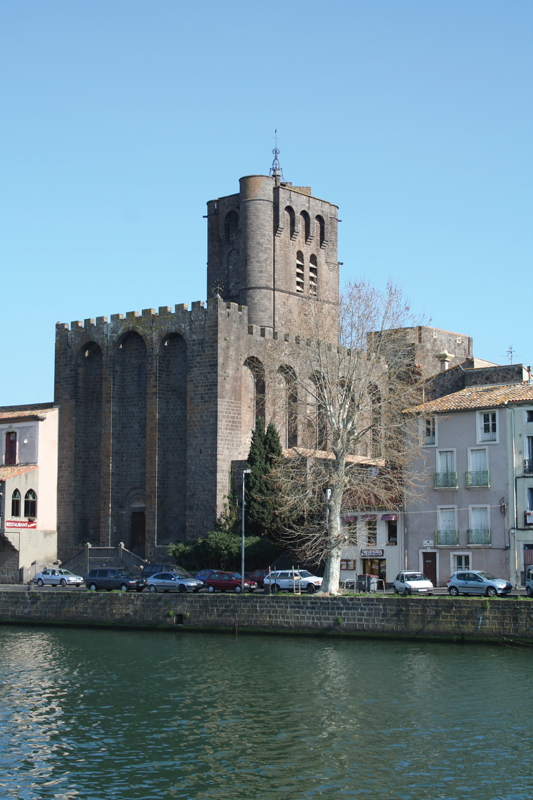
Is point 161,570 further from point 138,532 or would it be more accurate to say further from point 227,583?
point 138,532

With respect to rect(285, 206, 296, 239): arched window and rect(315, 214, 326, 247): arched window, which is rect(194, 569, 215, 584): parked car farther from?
rect(315, 214, 326, 247): arched window

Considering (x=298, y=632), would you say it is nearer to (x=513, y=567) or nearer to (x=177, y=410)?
(x=513, y=567)

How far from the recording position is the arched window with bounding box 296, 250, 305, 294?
67.6 meters

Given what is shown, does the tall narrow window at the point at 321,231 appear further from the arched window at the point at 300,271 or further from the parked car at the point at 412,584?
the parked car at the point at 412,584

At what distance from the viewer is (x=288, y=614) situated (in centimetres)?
3697

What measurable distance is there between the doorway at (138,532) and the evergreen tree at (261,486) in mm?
8526

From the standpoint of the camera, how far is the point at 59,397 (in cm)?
6184

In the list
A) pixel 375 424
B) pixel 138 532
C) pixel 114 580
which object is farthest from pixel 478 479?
pixel 138 532

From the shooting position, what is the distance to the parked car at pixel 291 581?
143 feet

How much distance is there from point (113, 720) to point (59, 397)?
1567 inches

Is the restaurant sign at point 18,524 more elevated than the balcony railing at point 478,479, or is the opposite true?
the balcony railing at point 478,479

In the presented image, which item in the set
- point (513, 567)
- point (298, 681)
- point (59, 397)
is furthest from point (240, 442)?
point (298, 681)

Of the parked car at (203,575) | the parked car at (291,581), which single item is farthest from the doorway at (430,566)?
the parked car at (203,575)

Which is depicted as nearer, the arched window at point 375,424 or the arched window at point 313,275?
the arched window at point 375,424
